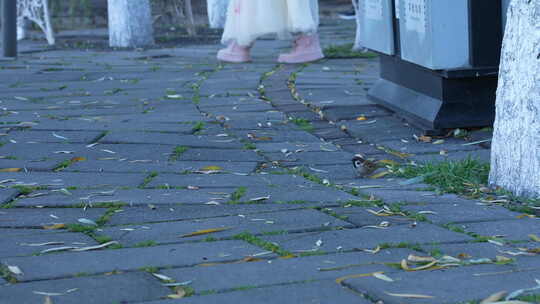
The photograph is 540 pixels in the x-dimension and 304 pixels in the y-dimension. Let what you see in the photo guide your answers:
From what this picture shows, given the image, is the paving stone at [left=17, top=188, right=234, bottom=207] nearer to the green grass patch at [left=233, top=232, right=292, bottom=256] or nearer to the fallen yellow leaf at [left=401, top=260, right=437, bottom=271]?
the green grass patch at [left=233, top=232, right=292, bottom=256]

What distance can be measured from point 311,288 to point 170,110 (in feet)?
12.3

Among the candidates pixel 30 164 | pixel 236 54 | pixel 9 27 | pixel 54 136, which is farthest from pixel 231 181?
pixel 9 27

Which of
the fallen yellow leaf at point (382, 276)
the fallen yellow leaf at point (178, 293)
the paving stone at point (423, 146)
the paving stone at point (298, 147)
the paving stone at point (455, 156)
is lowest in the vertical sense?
the paving stone at point (455, 156)

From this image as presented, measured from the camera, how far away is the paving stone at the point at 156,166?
4371 millimetres

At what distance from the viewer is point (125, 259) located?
2.88 metres

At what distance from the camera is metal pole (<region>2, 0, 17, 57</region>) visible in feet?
29.3

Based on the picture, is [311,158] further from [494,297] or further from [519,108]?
[494,297]

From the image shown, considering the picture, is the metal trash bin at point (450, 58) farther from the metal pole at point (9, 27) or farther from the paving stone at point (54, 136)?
the metal pole at point (9, 27)

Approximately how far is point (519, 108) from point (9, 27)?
6284mm

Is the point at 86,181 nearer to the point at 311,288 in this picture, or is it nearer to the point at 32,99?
the point at 311,288

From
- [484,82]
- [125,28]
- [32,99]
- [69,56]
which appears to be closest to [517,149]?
[484,82]

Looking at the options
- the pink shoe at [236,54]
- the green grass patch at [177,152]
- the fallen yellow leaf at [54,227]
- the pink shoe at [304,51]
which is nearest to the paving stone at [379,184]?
the green grass patch at [177,152]

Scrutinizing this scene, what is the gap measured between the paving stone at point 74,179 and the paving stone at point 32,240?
2.56ft

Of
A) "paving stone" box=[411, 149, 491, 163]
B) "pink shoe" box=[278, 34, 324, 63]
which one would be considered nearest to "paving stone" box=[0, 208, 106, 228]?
"paving stone" box=[411, 149, 491, 163]
